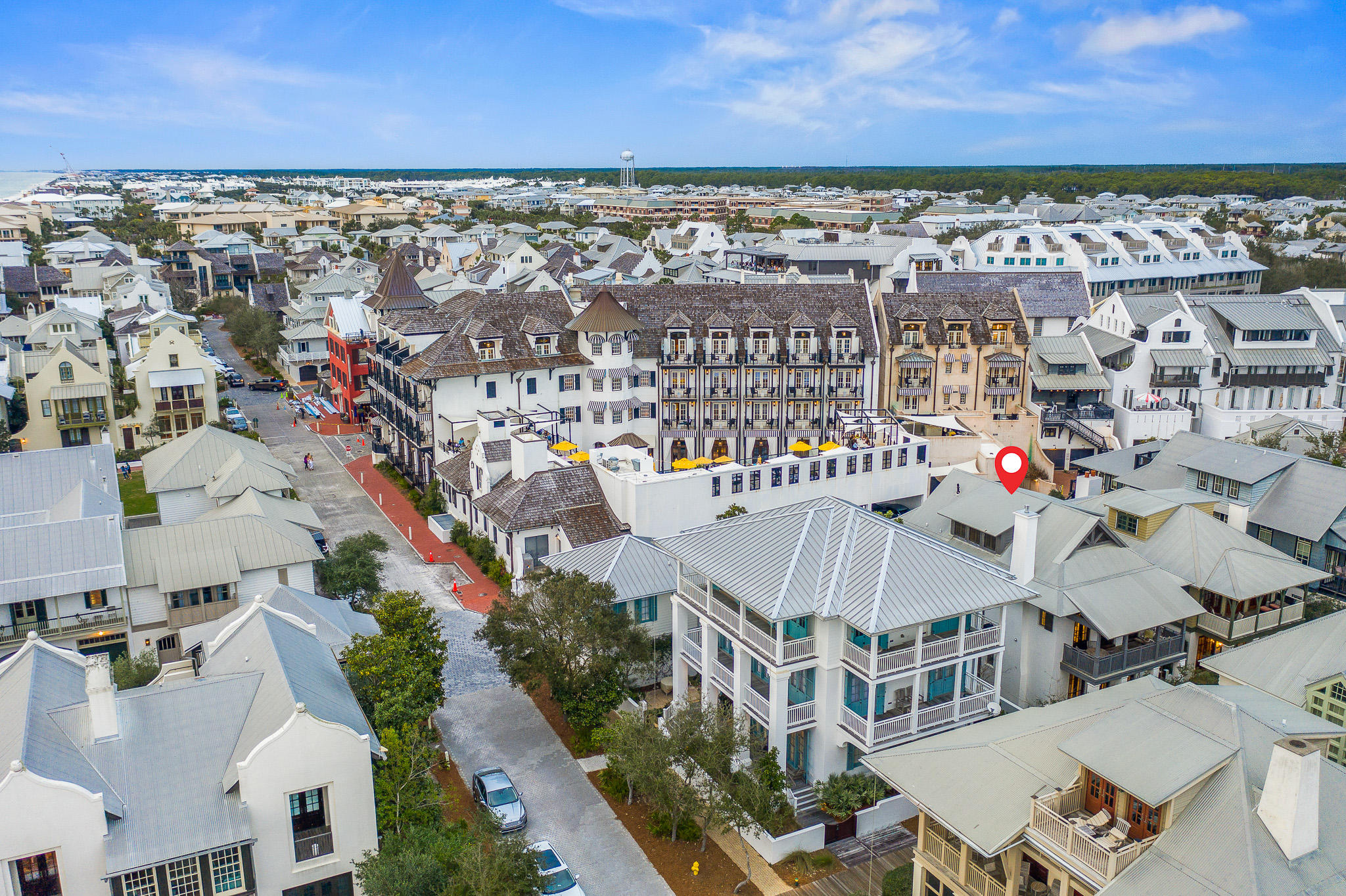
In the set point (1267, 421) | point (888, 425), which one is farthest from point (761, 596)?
point (1267, 421)

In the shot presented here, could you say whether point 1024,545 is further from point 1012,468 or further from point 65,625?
point 65,625

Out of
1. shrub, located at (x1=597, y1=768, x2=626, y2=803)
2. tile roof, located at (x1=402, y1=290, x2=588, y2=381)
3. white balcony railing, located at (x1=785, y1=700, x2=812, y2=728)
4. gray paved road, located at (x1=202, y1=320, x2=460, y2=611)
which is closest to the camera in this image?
white balcony railing, located at (x1=785, y1=700, x2=812, y2=728)

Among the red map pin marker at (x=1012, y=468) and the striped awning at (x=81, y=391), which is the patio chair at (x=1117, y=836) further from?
the striped awning at (x=81, y=391)

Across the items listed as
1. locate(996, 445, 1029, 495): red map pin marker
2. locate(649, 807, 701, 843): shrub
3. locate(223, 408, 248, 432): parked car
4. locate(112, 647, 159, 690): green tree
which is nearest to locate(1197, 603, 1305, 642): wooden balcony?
locate(996, 445, 1029, 495): red map pin marker

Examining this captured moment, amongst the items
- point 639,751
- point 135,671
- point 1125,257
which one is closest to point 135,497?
point 135,671

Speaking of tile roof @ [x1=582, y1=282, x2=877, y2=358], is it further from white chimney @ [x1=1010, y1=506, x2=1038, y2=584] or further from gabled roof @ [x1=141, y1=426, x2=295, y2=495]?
white chimney @ [x1=1010, y1=506, x2=1038, y2=584]

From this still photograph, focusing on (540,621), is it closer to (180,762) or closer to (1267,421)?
(180,762)

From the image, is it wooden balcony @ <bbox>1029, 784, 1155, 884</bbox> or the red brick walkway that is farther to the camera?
the red brick walkway
